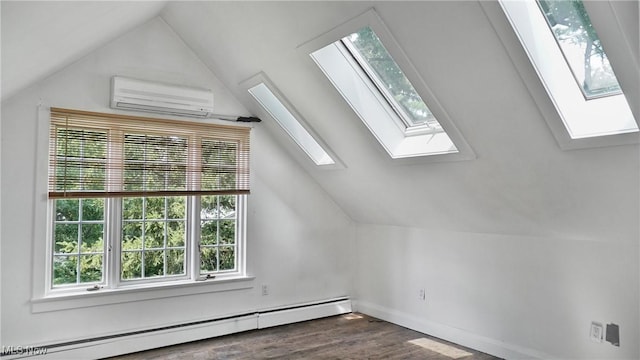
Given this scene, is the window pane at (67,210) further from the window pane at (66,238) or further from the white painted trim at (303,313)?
the white painted trim at (303,313)

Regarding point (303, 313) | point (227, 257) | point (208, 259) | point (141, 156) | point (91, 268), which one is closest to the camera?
point (91, 268)

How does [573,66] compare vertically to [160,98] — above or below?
below

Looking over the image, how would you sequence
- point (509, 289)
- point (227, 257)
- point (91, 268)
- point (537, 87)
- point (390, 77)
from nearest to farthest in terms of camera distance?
1. point (537, 87)
2. point (390, 77)
3. point (509, 289)
4. point (91, 268)
5. point (227, 257)

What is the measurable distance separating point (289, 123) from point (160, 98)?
3.90 ft

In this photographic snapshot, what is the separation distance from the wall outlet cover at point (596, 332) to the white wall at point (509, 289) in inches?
1.2

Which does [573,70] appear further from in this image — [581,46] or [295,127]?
[295,127]

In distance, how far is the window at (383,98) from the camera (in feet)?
10.3

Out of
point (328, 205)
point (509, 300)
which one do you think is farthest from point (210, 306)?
point (509, 300)

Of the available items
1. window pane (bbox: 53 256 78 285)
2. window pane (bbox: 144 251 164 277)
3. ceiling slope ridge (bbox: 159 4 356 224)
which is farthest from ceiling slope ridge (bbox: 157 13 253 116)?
window pane (bbox: 53 256 78 285)

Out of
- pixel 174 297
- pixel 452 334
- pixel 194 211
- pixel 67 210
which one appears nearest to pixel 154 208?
pixel 194 211

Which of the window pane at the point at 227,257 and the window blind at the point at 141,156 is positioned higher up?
the window blind at the point at 141,156

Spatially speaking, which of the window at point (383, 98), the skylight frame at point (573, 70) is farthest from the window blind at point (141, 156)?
the skylight frame at point (573, 70)

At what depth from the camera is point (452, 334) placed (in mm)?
3902
